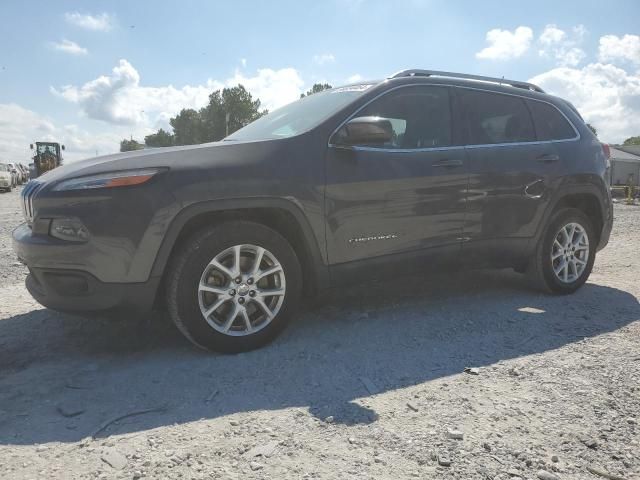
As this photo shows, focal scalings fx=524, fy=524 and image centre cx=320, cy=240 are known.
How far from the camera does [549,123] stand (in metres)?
4.62

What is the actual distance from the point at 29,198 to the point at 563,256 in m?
4.21

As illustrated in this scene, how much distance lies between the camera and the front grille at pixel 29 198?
10.1 feet

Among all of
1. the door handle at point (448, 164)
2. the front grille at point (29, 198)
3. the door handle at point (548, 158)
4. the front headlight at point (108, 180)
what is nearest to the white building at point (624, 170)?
the door handle at point (548, 158)

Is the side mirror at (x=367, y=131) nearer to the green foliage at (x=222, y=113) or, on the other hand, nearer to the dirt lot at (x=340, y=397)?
the dirt lot at (x=340, y=397)

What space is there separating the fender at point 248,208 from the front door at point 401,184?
0.11 meters

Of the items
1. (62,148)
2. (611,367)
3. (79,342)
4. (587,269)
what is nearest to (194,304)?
(79,342)

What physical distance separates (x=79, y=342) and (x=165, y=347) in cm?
62

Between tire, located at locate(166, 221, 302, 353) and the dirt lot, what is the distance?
0.14 m

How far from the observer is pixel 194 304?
3.04m

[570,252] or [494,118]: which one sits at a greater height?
[494,118]

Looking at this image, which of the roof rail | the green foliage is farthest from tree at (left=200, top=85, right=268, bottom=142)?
the roof rail

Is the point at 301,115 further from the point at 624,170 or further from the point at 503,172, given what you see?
the point at 624,170

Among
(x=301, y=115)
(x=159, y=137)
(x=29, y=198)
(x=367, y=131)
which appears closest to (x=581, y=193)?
(x=367, y=131)

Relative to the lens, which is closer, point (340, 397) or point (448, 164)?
point (340, 397)
